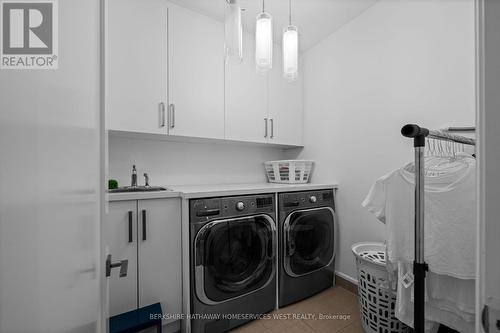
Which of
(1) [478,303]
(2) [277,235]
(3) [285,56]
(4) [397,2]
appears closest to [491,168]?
(1) [478,303]

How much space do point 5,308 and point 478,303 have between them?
1.67 feet

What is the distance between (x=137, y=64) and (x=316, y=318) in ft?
7.52

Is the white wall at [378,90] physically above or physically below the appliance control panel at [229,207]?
above

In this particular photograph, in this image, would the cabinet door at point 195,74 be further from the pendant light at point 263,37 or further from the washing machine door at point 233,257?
the washing machine door at point 233,257

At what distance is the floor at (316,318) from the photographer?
1.48 meters

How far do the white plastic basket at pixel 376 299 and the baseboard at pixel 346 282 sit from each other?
0.45 meters

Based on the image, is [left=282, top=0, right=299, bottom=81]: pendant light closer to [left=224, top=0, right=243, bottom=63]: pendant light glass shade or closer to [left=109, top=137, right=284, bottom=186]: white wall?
[left=224, top=0, right=243, bottom=63]: pendant light glass shade

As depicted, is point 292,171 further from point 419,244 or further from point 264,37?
point 419,244

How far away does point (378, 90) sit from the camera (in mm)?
1749

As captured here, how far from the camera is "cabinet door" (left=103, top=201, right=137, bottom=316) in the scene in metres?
1.21

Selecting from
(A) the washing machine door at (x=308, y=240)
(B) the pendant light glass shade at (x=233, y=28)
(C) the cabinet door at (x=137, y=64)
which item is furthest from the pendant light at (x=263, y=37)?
(A) the washing machine door at (x=308, y=240)

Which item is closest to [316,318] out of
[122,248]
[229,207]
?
[229,207]

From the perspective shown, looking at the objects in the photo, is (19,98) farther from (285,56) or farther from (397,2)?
(397,2)

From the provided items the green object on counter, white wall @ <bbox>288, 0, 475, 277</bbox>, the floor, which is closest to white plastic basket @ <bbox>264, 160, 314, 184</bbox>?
white wall @ <bbox>288, 0, 475, 277</bbox>
